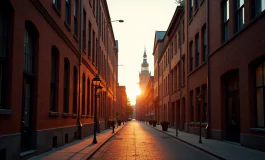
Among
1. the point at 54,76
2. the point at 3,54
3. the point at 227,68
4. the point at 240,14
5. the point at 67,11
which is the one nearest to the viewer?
the point at 3,54

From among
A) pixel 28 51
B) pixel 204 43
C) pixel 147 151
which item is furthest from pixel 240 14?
pixel 28 51

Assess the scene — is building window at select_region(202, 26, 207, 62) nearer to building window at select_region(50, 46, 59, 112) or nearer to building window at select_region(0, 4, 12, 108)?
building window at select_region(50, 46, 59, 112)

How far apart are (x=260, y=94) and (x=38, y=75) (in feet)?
30.1

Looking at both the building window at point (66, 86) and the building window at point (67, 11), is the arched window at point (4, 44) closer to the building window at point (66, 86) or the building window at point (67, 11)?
the building window at point (66, 86)

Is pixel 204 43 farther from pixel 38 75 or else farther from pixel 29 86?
pixel 29 86

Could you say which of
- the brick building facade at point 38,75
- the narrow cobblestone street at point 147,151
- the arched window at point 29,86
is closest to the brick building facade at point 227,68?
the narrow cobblestone street at point 147,151

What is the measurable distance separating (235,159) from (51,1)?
9.35 m

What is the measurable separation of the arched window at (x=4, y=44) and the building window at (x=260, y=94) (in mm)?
10172

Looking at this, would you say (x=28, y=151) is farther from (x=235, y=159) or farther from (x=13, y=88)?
(x=235, y=159)

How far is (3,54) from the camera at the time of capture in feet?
30.3

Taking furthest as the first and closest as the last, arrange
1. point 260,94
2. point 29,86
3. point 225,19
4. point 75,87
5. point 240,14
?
point 75,87 < point 225,19 < point 240,14 < point 260,94 < point 29,86

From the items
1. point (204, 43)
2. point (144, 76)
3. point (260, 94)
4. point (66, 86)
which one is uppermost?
point (144, 76)

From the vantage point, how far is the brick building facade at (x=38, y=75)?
9.28 metres

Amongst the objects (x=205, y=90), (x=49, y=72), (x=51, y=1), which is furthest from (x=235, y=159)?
(x=205, y=90)
